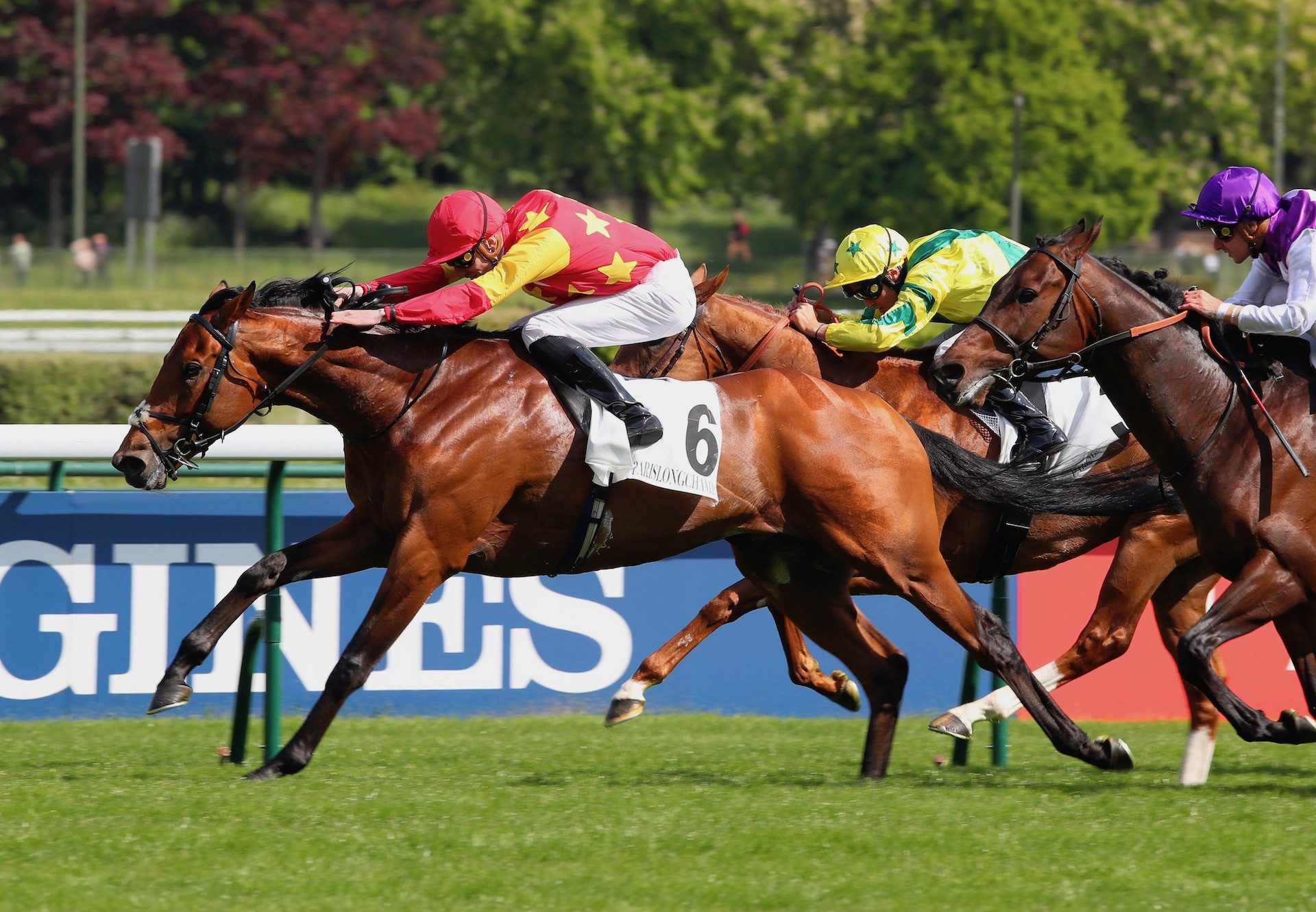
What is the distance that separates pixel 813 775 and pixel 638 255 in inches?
67.5

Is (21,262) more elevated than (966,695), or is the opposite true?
(966,695)

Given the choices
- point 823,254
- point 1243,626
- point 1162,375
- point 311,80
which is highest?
point 1162,375

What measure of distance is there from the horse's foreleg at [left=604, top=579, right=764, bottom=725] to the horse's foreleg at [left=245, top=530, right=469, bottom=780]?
4.36 ft

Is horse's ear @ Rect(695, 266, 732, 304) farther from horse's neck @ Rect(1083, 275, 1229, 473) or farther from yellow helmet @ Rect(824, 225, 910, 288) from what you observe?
horse's neck @ Rect(1083, 275, 1229, 473)

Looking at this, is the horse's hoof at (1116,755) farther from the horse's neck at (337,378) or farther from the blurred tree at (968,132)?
the blurred tree at (968,132)

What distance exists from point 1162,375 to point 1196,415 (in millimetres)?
153

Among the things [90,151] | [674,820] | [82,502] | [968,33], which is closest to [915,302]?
[674,820]

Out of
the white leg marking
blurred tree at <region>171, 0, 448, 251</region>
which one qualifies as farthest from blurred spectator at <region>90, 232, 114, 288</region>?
the white leg marking

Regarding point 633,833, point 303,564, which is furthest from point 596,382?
point 633,833

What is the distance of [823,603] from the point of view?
230 inches

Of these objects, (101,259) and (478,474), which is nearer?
(478,474)

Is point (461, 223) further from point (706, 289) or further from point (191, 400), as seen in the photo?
point (706, 289)

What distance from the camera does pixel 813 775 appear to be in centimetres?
573

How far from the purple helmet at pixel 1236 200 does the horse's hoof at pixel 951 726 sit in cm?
169
